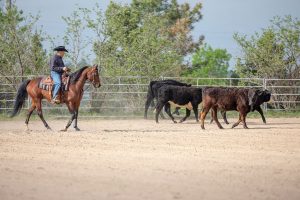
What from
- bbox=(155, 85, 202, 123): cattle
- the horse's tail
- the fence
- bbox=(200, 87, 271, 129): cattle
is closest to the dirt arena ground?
the horse's tail

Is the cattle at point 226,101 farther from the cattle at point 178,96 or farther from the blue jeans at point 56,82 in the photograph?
the blue jeans at point 56,82

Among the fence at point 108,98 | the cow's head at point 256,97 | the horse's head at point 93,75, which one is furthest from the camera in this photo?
the fence at point 108,98

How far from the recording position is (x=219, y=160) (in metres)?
11.2

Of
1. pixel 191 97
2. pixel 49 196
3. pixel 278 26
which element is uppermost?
pixel 278 26

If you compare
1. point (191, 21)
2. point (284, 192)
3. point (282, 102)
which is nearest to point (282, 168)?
point (284, 192)

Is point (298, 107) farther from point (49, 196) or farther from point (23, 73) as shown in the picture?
point (49, 196)

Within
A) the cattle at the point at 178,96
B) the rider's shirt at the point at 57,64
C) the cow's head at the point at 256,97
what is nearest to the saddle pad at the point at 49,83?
the rider's shirt at the point at 57,64

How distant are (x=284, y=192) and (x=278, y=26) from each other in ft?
77.7

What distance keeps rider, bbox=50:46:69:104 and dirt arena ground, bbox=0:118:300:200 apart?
1.81 meters

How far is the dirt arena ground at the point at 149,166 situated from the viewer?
809cm

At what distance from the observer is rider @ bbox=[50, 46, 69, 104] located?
17578mm

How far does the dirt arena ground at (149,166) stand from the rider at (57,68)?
5.94 ft

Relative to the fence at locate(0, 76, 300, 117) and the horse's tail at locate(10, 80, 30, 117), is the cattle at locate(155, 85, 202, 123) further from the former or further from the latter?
the horse's tail at locate(10, 80, 30, 117)

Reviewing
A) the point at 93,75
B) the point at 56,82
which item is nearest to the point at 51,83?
the point at 56,82
